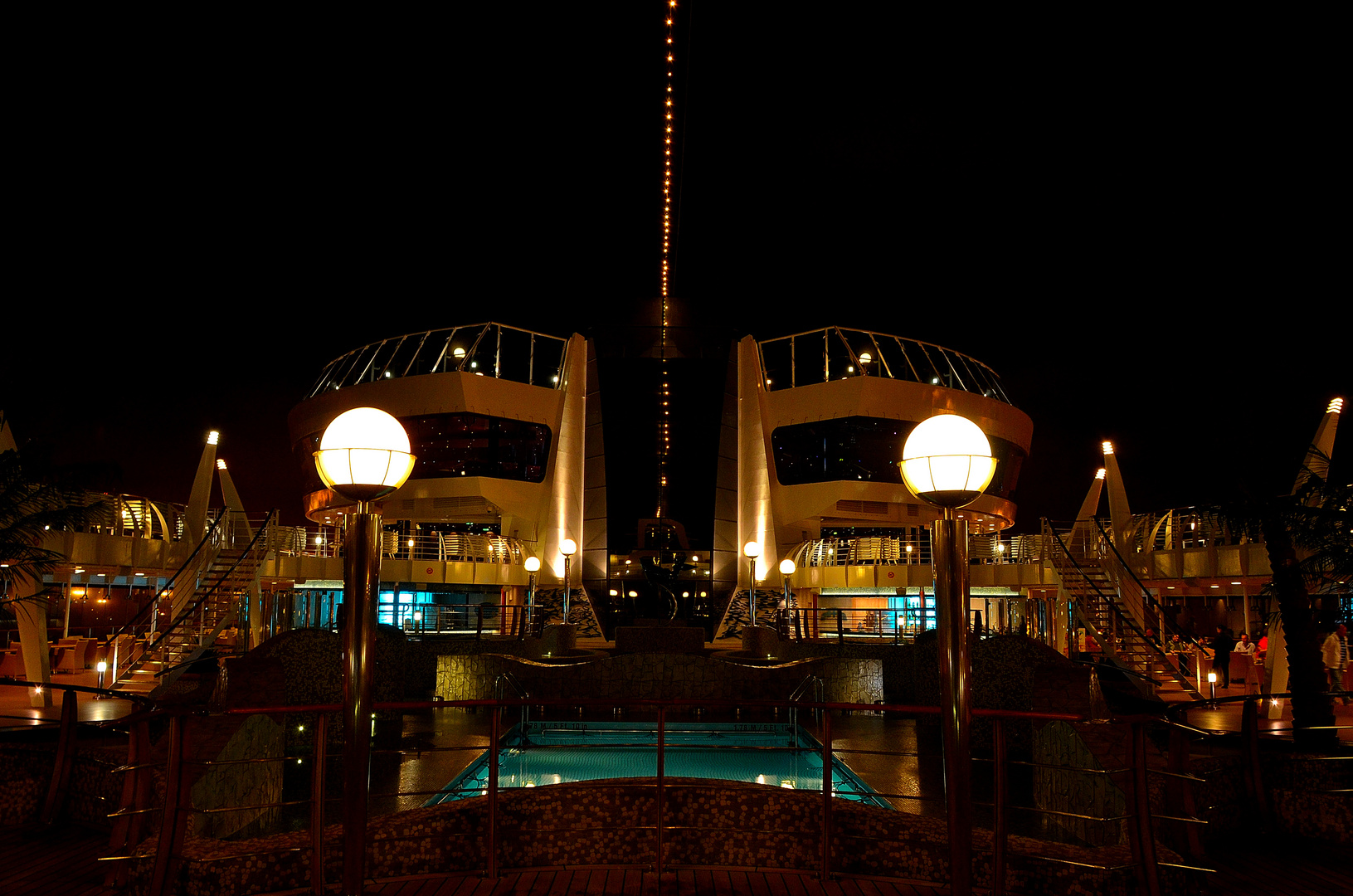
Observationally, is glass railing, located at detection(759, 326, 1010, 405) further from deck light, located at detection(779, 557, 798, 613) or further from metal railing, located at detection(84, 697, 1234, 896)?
metal railing, located at detection(84, 697, 1234, 896)

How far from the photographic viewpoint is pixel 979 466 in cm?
386

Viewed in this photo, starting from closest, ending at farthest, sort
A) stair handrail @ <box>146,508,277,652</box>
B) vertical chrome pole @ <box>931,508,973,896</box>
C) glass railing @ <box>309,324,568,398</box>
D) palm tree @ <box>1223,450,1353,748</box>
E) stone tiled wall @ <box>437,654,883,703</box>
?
vertical chrome pole @ <box>931,508,973,896</box>, palm tree @ <box>1223,450,1353,748</box>, stone tiled wall @ <box>437,654,883,703</box>, stair handrail @ <box>146,508,277,652</box>, glass railing @ <box>309,324,568,398</box>

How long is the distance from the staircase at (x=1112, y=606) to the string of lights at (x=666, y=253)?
11558 millimetres

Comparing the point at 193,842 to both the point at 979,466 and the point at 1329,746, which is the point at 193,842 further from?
the point at 1329,746

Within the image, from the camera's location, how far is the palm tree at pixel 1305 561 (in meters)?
9.09

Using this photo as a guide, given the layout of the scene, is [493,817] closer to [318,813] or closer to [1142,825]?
[318,813]

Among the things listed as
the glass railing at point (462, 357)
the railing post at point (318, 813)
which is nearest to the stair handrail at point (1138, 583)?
the glass railing at point (462, 357)

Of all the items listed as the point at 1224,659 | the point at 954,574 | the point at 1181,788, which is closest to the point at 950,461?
the point at 954,574

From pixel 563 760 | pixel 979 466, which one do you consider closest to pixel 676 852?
pixel 979 466

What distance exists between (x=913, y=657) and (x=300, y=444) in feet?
70.4

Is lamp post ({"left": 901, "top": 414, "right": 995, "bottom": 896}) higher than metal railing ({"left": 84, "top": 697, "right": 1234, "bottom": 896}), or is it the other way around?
lamp post ({"left": 901, "top": 414, "right": 995, "bottom": 896})

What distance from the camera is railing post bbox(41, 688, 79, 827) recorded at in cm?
662

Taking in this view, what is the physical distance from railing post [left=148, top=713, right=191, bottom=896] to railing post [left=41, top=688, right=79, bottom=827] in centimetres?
250

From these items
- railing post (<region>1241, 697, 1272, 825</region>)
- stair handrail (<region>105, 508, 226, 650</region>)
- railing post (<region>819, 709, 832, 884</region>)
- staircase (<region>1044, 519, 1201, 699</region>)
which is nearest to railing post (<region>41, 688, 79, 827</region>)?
railing post (<region>819, 709, 832, 884</region>)
